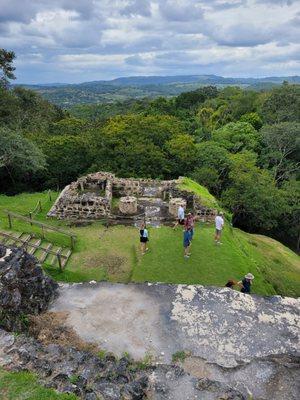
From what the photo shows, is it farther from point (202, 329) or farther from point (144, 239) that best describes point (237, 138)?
point (202, 329)

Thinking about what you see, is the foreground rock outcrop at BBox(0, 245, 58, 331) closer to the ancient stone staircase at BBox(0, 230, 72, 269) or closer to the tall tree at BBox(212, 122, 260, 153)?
the ancient stone staircase at BBox(0, 230, 72, 269)

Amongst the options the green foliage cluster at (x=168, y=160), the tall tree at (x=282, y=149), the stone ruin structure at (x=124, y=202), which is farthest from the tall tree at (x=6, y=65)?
the tall tree at (x=282, y=149)

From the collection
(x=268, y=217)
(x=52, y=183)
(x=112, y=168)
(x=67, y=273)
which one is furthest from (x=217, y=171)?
(x=67, y=273)

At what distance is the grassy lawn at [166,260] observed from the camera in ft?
49.8

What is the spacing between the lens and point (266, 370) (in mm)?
9281

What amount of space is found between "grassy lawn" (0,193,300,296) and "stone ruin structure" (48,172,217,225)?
3.02 ft

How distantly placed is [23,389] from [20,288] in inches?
159

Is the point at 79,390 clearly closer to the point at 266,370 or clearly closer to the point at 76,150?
the point at 266,370

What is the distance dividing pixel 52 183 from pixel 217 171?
15.2m

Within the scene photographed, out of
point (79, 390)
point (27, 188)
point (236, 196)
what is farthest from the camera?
point (27, 188)

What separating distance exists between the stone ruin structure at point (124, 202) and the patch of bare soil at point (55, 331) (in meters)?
10.1

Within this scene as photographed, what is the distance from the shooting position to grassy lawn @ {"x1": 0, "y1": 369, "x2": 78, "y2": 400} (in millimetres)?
7215

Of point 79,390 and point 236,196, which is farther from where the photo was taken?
point 236,196

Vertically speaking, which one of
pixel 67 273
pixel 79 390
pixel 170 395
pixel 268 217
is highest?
pixel 79 390
